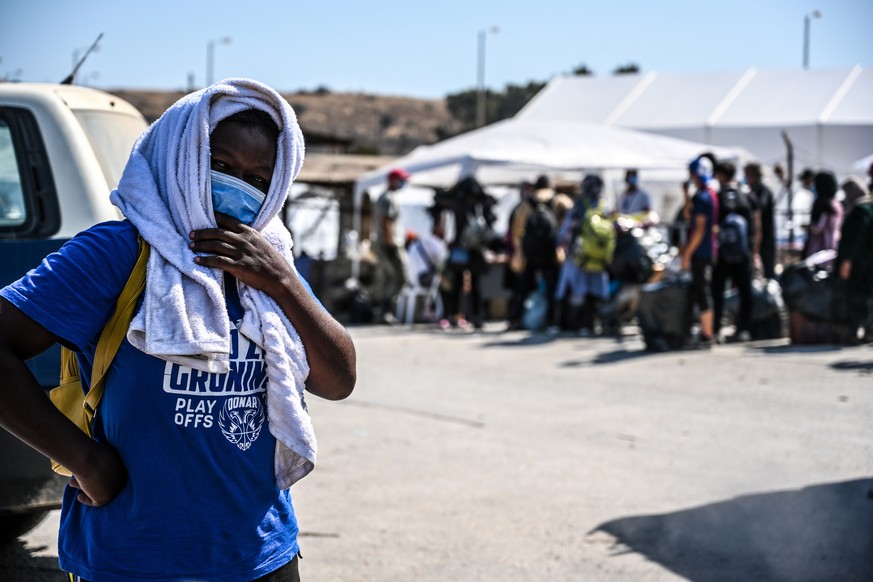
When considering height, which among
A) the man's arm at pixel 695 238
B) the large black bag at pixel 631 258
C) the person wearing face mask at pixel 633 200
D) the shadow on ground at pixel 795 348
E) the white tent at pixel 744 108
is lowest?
the shadow on ground at pixel 795 348

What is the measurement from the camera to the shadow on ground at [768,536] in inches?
187

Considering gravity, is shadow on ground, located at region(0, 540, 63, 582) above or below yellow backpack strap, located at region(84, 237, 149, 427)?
below

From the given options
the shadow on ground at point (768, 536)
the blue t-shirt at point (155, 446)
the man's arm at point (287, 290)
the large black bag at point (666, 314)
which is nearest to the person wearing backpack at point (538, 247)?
the large black bag at point (666, 314)

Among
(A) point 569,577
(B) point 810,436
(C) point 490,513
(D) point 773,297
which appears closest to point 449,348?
(D) point 773,297

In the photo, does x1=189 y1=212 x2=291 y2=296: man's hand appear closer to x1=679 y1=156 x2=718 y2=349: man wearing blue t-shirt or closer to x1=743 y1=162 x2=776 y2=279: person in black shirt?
x1=679 y1=156 x2=718 y2=349: man wearing blue t-shirt

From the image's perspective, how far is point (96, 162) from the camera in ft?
15.4

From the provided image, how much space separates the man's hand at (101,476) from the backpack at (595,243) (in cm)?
1138

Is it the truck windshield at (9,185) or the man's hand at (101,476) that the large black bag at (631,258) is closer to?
the truck windshield at (9,185)

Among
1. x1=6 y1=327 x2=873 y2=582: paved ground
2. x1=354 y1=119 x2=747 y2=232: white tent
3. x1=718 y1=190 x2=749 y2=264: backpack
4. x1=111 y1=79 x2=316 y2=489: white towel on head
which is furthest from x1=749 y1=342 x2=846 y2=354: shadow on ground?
x1=111 y1=79 x2=316 y2=489: white towel on head

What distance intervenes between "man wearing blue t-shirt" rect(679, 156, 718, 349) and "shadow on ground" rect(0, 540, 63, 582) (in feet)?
26.0

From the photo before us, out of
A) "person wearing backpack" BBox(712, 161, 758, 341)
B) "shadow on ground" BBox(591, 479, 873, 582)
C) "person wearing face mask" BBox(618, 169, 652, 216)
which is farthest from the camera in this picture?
"person wearing face mask" BBox(618, 169, 652, 216)

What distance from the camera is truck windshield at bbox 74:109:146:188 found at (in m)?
4.79

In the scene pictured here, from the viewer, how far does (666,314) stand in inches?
464

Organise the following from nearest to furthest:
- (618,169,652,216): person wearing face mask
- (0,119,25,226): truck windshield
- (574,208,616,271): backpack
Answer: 1. (0,119,25,226): truck windshield
2. (574,208,616,271): backpack
3. (618,169,652,216): person wearing face mask
